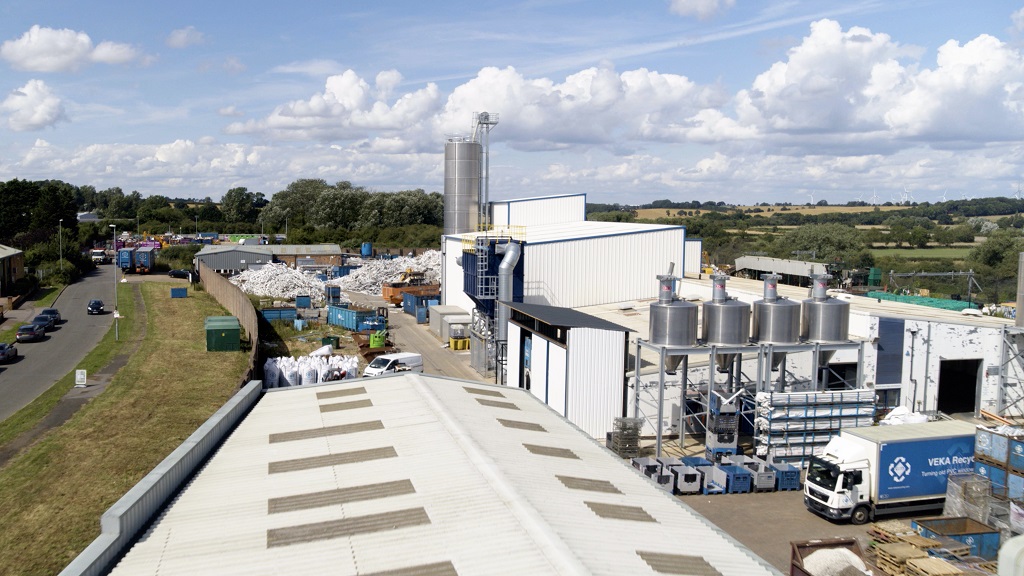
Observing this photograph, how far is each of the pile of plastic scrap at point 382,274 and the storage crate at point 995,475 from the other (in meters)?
59.8

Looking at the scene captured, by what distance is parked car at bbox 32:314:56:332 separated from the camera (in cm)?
5143

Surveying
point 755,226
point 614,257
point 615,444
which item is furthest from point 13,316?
A: point 755,226

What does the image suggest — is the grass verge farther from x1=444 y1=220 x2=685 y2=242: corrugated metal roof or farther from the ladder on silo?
x1=444 y1=220 x2=685 y2=242: corrugated metal roof

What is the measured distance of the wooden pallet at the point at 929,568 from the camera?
16.6 meters

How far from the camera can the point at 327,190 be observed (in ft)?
544

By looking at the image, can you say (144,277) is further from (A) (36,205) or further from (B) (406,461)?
(B) (406,461)

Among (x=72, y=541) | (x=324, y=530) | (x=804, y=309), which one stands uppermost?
(x=804, y=309)

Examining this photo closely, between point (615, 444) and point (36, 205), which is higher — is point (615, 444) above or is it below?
below

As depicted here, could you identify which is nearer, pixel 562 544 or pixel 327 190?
pixel 562 544

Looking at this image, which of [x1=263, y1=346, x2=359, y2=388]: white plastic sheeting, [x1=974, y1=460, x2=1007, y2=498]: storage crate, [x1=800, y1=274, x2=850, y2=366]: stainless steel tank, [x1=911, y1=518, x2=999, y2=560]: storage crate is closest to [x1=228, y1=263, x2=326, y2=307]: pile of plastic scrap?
[x1=263, y1=346, x2=359, y2=388]: white plastic sheeting

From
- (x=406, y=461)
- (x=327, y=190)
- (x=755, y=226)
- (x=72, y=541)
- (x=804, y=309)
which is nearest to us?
(x=406, y=461)

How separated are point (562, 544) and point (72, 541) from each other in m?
13.9

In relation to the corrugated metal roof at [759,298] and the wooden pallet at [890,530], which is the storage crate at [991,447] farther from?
the corrugated metal roof at [759,298]

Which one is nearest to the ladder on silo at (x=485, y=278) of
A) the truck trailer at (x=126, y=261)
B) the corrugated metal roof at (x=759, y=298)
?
the corrugated metal roof at (x=759, y=298)
